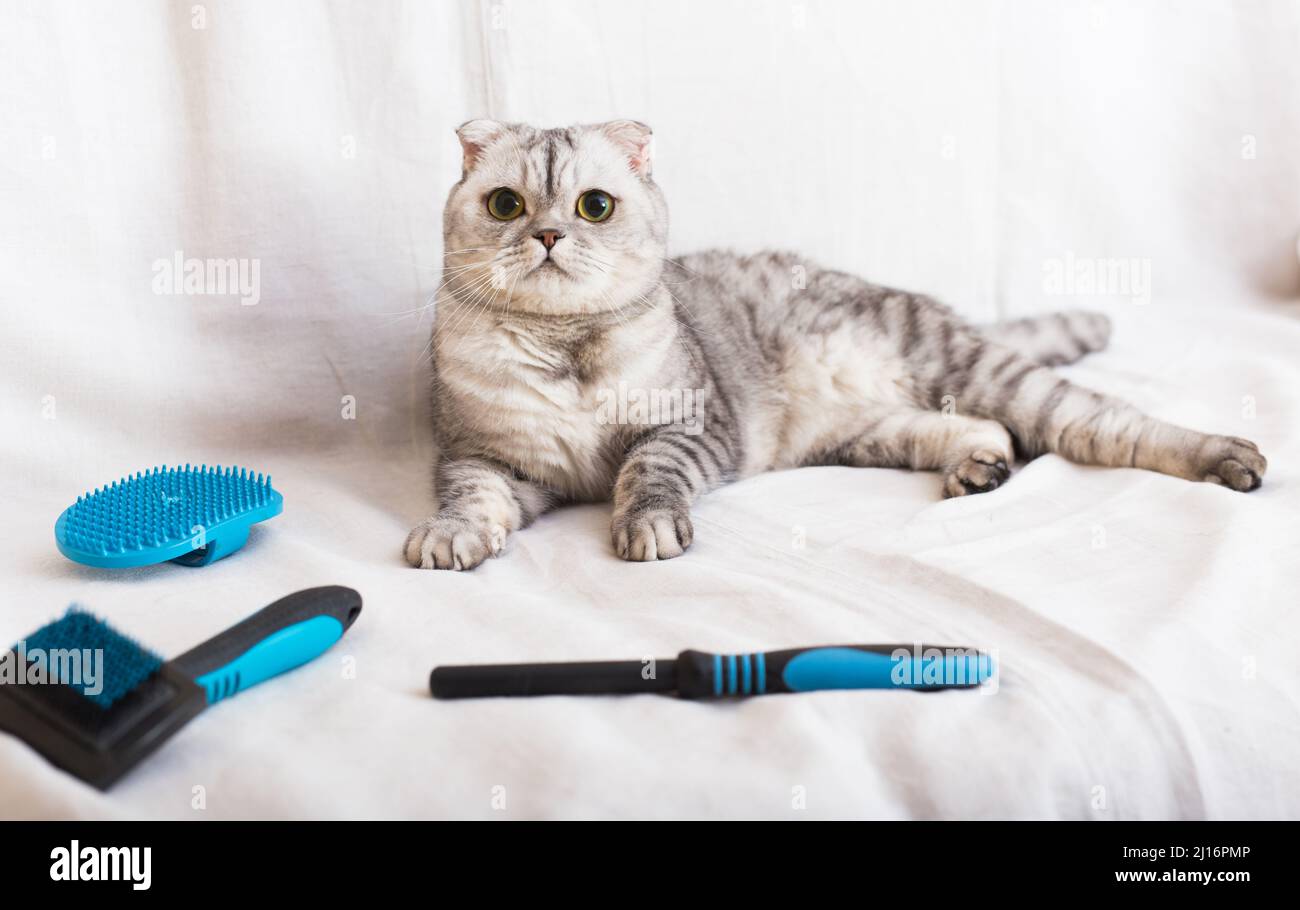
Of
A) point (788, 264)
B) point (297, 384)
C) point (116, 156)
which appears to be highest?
point (116, 156)

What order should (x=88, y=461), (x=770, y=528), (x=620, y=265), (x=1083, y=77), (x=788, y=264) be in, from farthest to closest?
(x=1083, y=77) < (x=788, y=264) < (x=88, y=461) < (x=620, y=265) < (x=770, y=528)

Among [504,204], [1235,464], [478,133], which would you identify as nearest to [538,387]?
[504,204]

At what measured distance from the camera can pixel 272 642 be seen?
3.71ft

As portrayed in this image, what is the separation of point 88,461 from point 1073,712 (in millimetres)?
1568

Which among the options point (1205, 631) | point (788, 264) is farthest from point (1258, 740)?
point (788, 264)

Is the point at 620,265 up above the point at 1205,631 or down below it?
above

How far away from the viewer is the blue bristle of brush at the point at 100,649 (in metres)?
1.01

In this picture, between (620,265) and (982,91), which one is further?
(982,91)

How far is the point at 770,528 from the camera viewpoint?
1609 mm

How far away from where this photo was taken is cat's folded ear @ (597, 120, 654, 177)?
1.76m

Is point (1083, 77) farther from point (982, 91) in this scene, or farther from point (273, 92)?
point (273, 92)

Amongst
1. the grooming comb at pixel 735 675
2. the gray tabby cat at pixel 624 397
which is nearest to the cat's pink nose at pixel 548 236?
the gray tabby cat at pixel 624 397

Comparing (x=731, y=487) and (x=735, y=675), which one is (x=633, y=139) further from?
(x=735, y=675)

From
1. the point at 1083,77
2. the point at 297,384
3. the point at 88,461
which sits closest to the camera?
the point at 88,461
